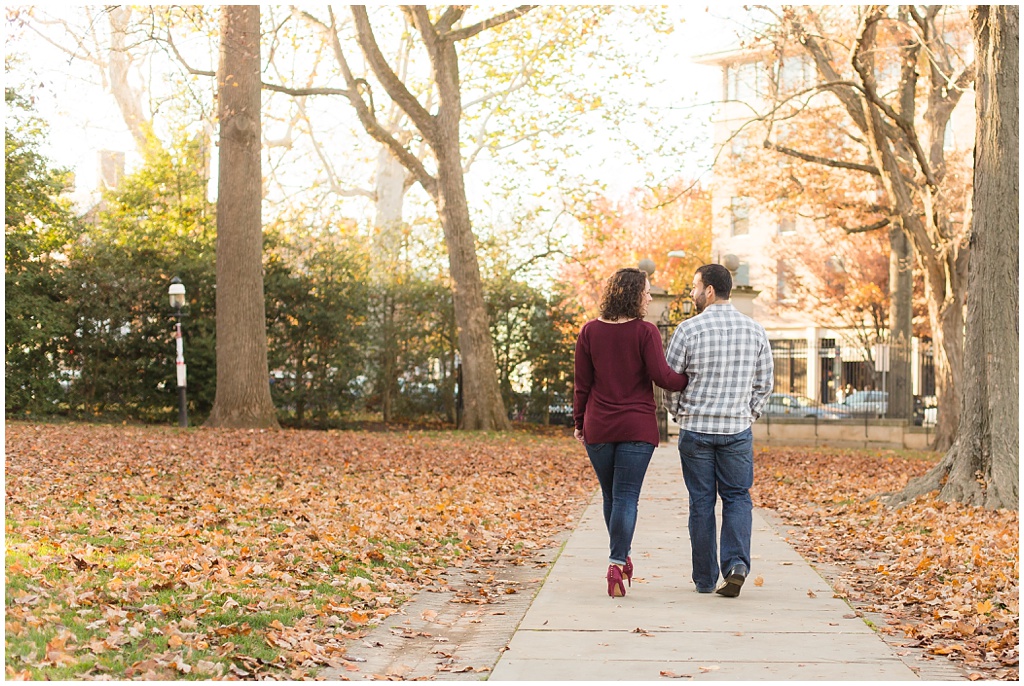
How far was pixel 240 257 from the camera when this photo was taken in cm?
2114

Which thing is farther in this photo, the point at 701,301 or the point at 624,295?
the point at 701,301

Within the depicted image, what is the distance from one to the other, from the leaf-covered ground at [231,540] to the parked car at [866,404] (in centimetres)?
1168

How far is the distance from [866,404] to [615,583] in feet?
67.8

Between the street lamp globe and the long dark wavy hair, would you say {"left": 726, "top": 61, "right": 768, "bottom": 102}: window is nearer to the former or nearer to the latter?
the street lamp globe

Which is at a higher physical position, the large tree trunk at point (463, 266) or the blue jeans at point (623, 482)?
the large tree trunk at point (463, 266)

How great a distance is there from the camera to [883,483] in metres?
14.8

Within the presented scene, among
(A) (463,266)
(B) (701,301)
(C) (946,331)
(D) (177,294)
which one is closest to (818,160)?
(C) (946,331)

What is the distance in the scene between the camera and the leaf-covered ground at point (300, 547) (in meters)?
5.48

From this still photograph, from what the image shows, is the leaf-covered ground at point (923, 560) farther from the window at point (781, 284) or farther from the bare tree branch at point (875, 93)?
the window at point (781, 284)

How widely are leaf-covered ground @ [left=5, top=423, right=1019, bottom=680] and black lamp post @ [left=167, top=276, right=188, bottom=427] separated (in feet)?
19.1

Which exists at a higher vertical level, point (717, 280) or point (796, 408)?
point (717, 280)

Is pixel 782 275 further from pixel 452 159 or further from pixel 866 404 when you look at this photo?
pixel 452 159

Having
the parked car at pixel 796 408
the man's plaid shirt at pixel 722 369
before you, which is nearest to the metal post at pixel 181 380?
the parked car at pixel 796 408

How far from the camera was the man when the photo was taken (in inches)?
279
